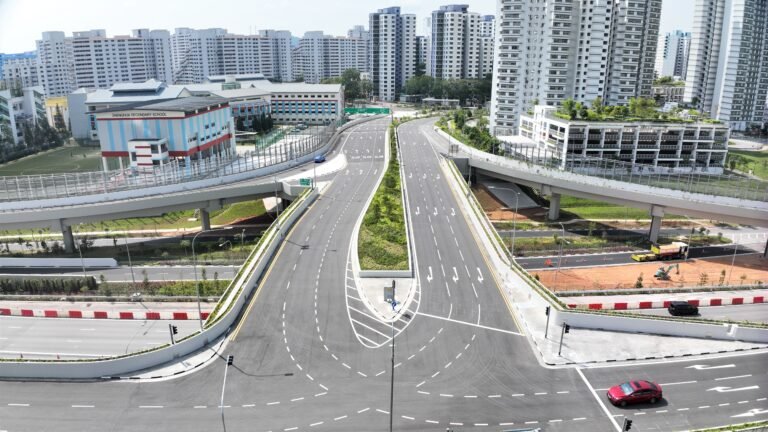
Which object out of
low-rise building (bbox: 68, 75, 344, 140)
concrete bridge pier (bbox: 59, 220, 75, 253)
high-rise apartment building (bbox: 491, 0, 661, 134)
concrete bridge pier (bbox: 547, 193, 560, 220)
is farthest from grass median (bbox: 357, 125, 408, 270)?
low-rise building (bbox: 68, 75, 344, 140)

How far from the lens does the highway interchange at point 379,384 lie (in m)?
27.3

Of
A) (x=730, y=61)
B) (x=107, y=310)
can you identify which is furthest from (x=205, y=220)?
(x=730, y=61)

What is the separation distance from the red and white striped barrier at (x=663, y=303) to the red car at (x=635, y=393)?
1111 centimetres

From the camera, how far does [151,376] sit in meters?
31.0

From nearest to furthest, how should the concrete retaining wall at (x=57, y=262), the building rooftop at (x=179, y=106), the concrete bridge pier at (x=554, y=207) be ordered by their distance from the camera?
the concrete retaining wall at (x=57, y=262)
the concrete bridge pier at (x=554, y=207)
the building rooftop at (x=179, y=106)

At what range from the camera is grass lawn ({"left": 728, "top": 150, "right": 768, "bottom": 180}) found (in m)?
99.9

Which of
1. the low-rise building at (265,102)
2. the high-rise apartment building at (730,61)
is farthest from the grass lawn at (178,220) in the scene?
the high-rise apartment building at (730,61)

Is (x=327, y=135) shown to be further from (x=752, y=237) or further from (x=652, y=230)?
(x=752, y=237)

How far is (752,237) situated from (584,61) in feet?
196

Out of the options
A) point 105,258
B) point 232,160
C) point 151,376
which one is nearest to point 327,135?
point 232,160

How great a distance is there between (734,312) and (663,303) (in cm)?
540

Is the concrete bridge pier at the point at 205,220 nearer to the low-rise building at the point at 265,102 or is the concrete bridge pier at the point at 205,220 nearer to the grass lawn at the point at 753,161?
the low-rise building at the point at 265,102

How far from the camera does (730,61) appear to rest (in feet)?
451

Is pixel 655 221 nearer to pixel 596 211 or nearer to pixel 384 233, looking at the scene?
pixel 596 211
